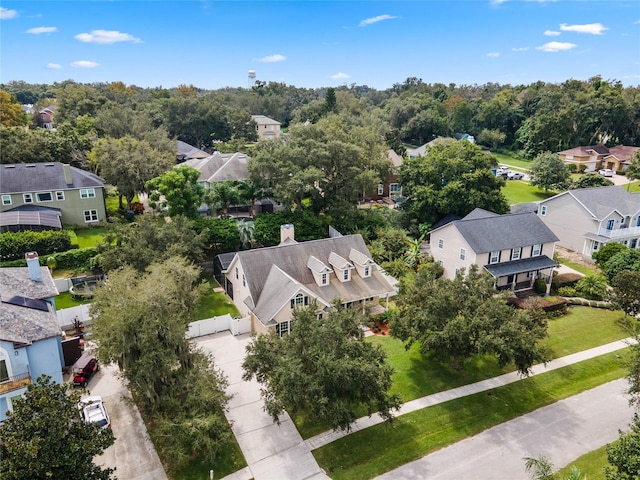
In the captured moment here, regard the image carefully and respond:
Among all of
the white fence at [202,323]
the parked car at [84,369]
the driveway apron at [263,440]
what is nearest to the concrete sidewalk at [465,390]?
the driveway apron at [263,440]

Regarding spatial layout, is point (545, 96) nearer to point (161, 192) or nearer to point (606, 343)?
point (606, 343)

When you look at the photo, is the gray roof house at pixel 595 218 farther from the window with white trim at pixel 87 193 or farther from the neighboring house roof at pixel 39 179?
the neighboring house roof at pixel 39 179

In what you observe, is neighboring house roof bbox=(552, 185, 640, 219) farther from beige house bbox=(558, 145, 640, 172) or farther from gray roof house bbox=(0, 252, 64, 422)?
gray roof house bbox=(0, 252, 64, 422)

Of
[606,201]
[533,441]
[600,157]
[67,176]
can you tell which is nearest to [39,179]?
[67,176]

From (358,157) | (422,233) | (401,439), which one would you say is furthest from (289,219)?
(401,439)

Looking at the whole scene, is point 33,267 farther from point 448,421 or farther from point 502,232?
point 502,232

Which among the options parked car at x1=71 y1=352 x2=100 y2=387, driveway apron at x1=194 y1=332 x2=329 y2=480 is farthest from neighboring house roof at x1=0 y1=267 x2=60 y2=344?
driveway apron at x1=194 y1=332 x2=329 y2=480

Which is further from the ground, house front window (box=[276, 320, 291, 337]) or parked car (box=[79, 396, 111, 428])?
house front window (box=[276, 320, 291, 337])
